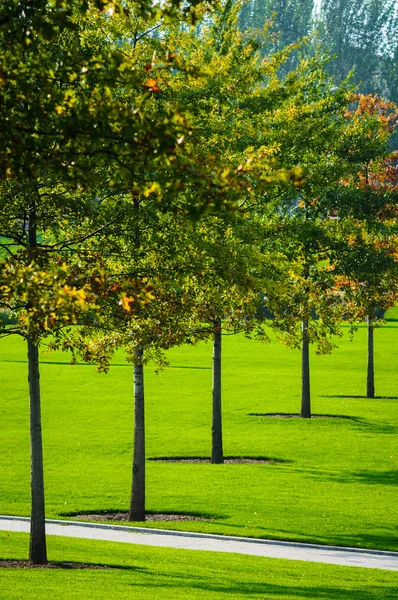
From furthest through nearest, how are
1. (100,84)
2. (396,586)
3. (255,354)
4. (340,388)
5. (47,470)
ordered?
(255,354), (340,388), (47,470), (396,586), (100,84)

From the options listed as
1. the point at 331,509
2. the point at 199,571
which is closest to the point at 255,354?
the point at 331,509

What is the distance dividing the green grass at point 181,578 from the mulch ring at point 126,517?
12.6 feet

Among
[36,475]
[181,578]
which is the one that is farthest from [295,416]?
[181,578]

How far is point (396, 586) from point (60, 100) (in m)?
10.3

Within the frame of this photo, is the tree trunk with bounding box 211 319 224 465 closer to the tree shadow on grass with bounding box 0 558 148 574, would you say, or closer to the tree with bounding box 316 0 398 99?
the tree shadow on grass with bounding box 0 558 148 574

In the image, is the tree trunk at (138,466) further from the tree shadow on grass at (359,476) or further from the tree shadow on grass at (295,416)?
the tree shadow on grass at (295,416)

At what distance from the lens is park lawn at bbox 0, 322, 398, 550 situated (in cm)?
2208

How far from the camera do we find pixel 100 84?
24.5 ft

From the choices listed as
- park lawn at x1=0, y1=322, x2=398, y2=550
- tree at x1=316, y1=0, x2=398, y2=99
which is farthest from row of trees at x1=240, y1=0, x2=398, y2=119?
park lawn at x1=0, y1=322, x2=398, y2=550

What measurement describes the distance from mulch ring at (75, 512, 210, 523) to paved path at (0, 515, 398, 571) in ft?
3.43

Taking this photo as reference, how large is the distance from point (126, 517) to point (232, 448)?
10230 millimetres

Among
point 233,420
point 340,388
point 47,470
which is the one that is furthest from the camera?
point 340,388

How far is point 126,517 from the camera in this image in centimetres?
2211

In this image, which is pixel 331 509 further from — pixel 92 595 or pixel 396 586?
pixel 92 595
